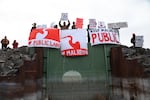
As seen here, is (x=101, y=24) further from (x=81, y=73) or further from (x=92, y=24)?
(x=81, y=73)

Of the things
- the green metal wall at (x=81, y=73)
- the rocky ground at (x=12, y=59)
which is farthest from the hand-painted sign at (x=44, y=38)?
the rocky ground at (x=12, y=59)

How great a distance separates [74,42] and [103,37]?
80.8 inches

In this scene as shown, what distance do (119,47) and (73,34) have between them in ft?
10.6

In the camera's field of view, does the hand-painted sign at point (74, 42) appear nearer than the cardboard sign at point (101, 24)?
Yes

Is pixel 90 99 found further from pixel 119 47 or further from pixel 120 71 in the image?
pixel 119 47

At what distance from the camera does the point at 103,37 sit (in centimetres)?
1995

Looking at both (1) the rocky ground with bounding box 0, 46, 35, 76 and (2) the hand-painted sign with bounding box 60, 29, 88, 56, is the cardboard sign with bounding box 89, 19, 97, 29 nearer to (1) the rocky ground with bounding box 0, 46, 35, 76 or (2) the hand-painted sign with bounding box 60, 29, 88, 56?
(2) the hand-painted sign with bounding box 60, 29, 88, 56

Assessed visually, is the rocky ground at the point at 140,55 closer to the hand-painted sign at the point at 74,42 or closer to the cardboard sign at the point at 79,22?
the hand-painted sign at the point at 74,42

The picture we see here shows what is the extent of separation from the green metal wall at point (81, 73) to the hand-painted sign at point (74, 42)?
13.3 inches

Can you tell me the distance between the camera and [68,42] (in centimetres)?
1955

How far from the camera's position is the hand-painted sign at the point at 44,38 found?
19.3m

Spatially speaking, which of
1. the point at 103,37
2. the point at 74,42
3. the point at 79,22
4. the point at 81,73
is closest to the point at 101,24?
the point at 103,37

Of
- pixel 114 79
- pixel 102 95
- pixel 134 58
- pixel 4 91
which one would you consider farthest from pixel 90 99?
pixel 4 91

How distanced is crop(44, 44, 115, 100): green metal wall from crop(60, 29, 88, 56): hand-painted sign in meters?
0.34
